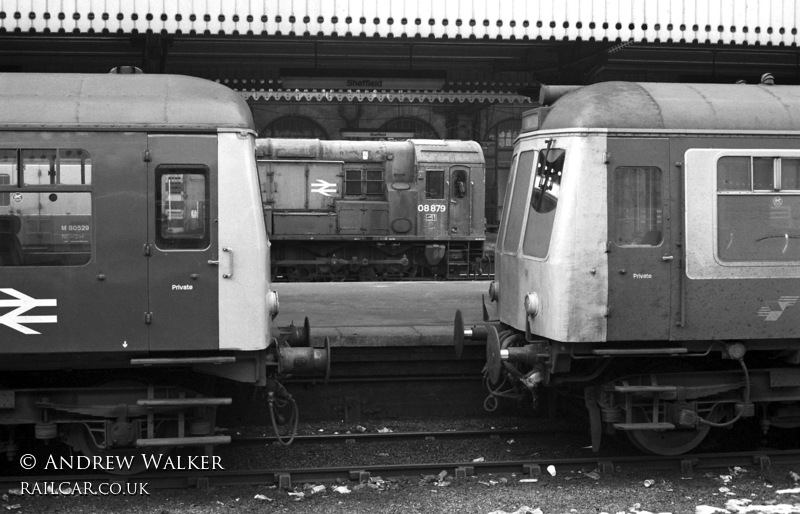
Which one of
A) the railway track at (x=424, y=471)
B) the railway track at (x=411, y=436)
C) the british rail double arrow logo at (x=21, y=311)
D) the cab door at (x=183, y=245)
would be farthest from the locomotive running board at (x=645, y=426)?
the british rail double arrow logo at (x=21, y=311)

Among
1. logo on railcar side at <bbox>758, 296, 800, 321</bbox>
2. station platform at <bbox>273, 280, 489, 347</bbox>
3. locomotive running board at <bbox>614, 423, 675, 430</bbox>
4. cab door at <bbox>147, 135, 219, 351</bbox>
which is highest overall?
cab door at <bbox>147, 135, 219, 351</bbox>

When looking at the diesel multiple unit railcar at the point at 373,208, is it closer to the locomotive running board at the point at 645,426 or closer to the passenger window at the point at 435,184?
the passenger window at the point at 435,184

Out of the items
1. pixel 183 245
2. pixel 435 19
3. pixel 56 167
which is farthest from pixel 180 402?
pixel 435 19

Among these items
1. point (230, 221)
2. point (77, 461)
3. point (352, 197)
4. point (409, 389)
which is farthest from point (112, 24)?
point (352, 197)

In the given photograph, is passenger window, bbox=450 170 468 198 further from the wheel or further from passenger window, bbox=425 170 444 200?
the wheel

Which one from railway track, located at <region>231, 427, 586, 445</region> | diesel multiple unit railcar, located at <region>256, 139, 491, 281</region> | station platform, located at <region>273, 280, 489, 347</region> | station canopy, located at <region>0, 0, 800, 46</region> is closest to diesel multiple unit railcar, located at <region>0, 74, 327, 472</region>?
station canopy, located at <region>0, 0, 800, 46</region>

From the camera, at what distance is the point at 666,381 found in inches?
307

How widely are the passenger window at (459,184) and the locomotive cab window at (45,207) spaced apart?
1411 centimetres

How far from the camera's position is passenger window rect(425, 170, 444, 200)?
66.9 ft

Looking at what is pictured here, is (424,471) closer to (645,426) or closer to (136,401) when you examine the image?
(645,426)

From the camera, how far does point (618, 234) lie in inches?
294

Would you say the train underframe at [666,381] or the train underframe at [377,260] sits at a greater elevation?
the train underframe at [377,260]

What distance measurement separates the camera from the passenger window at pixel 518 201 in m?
8.33

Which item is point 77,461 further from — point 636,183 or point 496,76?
point 496,76
